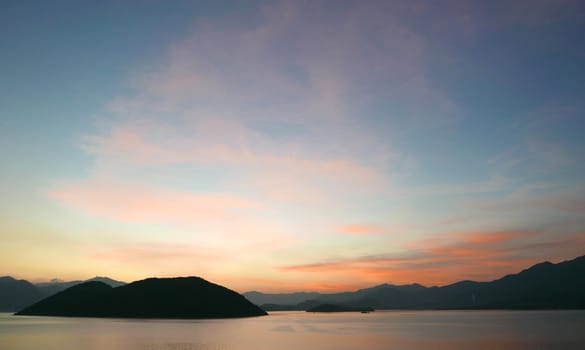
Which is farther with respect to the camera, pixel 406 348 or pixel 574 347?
pixel 406 348

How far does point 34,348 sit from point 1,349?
7.14 meters

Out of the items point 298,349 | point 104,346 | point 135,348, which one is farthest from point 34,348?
point 298,349

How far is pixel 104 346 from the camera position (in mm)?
115438

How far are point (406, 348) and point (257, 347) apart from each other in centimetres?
3810

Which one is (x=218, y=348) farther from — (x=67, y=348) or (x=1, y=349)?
(x=1, y=349)

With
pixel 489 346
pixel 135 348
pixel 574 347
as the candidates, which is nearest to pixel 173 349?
Answer: pixel 135 348

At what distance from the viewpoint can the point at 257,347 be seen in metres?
115

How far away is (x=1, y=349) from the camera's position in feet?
343

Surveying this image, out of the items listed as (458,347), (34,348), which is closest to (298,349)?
(458,347)

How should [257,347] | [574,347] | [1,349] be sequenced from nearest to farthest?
[574,347] < [1,349] < [257,347]

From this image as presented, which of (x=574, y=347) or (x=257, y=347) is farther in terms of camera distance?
(x=257, y=347)

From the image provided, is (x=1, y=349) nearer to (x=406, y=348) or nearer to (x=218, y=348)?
(x=218, y=348)

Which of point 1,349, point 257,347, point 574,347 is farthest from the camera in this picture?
point 257,347

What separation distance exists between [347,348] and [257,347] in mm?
23552
